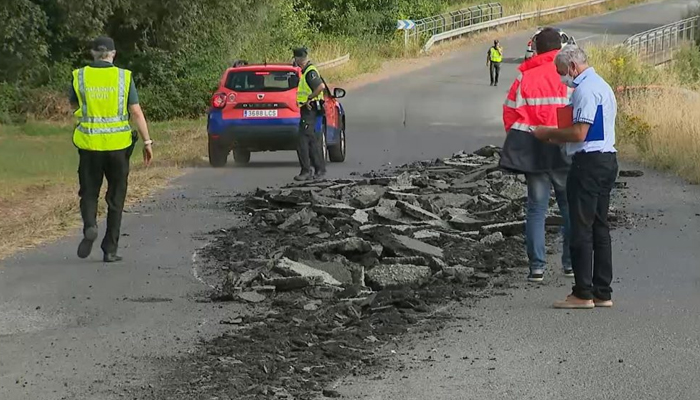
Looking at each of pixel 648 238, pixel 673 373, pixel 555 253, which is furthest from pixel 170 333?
pixel 648 238

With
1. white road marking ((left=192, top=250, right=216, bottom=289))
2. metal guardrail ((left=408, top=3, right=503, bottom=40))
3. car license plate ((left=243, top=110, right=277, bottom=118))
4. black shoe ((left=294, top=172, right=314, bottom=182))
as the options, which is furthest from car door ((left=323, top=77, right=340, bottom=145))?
metal guardrail ((left=408, top=3, right=503, bottom=40))

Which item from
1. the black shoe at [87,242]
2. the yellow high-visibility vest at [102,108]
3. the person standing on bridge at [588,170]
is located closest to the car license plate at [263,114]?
the yellow high-visibility vest at [102,108]

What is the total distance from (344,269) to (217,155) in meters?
10.6

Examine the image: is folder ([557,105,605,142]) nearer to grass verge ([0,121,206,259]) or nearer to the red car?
grass verge ([0,121,206,259])

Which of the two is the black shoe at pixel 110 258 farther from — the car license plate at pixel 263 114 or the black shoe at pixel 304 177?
the car license plate at pixel 263 114

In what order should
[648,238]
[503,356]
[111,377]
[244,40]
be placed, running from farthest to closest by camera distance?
[244,40], [648,238], [503,356], [111,377]

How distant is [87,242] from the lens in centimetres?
1123

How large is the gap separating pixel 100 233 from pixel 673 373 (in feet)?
23.7

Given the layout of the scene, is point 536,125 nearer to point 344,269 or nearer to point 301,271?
point 344,269

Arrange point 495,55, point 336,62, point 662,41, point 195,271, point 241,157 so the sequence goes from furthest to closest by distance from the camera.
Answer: point 662,41 → point 336,62 → point 495,55 → point 241,157 → point 195,271

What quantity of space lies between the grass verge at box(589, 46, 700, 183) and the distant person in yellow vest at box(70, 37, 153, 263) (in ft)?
28.3

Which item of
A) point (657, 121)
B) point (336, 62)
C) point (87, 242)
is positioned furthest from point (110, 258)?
point (336, 62)

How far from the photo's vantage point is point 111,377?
7.10 m

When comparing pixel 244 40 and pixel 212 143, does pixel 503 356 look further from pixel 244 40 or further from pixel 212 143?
pixel 244 40
